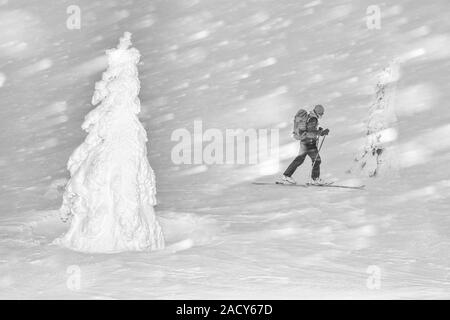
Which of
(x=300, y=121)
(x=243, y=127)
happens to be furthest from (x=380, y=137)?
(x=243, y=127)

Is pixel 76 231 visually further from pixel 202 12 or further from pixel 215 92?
pixel 202 12

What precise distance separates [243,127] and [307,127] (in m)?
6.64

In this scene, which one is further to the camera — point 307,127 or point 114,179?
point 307,127

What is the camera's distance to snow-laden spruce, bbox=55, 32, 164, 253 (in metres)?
9.34

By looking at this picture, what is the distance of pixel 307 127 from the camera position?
45.1ft

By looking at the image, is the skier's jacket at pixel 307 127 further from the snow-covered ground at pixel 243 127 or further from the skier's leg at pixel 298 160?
the snow-covered ground at pixel 243 127

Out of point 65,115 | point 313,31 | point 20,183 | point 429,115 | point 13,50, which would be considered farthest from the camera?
point 13,50

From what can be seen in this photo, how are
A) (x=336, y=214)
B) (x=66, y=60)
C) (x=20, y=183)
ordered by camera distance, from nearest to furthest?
(x=336, y=214), (x=20, y=183), (x=66, y=60)

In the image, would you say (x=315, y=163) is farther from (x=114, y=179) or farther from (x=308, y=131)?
(x=114, y=179)

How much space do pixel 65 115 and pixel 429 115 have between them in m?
10.0

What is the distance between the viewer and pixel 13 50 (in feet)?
102

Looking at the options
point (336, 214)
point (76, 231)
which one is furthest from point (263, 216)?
point (76, 231)

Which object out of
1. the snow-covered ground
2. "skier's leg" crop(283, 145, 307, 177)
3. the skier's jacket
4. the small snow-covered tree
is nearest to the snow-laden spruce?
the snow-covered ground

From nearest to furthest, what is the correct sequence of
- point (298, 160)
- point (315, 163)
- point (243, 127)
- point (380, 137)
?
point (298, 160) → point (315, 163) → point (380, 137) → point (243, 127)
